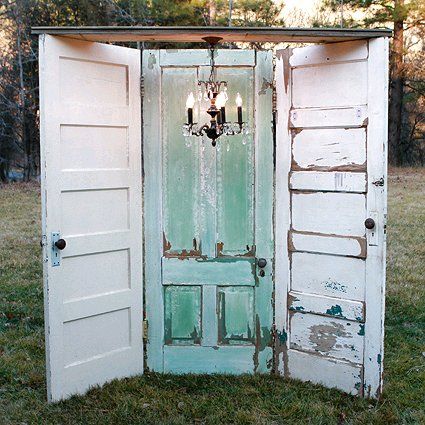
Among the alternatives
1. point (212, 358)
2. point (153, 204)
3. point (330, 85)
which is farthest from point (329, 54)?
point (212, 358)

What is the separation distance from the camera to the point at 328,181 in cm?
426

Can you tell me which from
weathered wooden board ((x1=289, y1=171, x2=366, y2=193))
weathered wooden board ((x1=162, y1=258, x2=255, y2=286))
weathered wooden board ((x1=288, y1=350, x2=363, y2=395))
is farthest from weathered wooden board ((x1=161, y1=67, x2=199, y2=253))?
weathered wooden board ((x1=288, y1=350, x2=363, y2=395))

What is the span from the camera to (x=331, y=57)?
4.15 m

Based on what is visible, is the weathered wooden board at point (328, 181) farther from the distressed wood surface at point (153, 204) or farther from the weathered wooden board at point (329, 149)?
the distressed wood surface at point (153, 204)

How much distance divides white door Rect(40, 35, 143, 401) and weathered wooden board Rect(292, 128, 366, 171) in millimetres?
1170

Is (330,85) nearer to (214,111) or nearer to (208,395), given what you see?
(214,111)

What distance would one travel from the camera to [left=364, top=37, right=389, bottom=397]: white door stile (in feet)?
12.9

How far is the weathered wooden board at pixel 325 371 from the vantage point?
4.26 meters

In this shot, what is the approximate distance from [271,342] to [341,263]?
86cm

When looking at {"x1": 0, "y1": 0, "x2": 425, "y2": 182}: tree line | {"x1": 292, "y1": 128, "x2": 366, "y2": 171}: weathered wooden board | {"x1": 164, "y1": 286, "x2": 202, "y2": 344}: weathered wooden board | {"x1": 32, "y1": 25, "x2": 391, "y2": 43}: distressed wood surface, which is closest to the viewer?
{"x1": 32, "y1": 25, "x2": 391, "y2": 43}: distressed wood surface

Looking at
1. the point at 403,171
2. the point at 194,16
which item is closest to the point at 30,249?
the point at 194,16

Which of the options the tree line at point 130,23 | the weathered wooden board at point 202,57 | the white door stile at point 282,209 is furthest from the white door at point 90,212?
the tree line at point 130,23

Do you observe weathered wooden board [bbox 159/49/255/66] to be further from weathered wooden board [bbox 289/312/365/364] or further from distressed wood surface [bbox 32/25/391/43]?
weathered wooden board [bbox 289/312/365/364]

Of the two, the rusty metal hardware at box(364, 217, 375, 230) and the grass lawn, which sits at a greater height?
the rusty metal hardware at box(364, 217, 375, 230)
